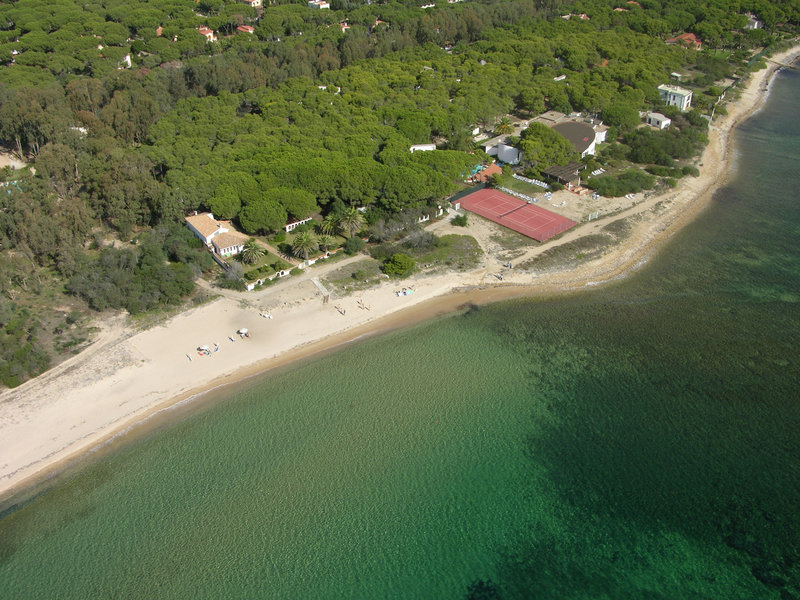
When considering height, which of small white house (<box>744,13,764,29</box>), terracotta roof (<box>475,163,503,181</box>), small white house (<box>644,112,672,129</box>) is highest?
terracotta roof (<box>475,163,503,181</box>)

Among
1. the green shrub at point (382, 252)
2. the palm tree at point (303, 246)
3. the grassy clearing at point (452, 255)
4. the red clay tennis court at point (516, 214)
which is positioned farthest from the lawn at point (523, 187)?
the palm tree at point (303, 246)

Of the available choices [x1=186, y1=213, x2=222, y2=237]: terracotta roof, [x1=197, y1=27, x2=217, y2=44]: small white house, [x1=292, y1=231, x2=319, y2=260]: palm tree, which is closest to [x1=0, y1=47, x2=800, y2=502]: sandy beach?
[x1=292, y1=231, x2=319, y2=260]: palm tree

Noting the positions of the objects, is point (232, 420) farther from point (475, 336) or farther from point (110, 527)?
point (475, 336)

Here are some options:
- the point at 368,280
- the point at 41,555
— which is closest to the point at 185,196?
the point at 368,280

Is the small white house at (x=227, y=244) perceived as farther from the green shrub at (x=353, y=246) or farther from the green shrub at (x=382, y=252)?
the green shrub at (x=382, y=252)

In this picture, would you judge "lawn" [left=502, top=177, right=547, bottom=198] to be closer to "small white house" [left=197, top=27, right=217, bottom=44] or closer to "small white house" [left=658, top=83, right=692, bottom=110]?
"small white house" [left=658, top=83, right=692, bottom=110]

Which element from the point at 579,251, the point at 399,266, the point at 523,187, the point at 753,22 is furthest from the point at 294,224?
the point at 753,22
